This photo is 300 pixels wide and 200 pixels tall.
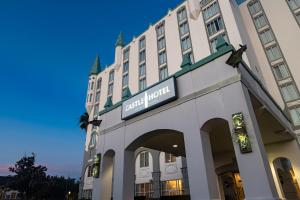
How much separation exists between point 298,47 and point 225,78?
72.2 feet

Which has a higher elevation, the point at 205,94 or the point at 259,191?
the point at 205,94

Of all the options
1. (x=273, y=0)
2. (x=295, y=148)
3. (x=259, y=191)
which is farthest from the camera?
(x=273, y=0)

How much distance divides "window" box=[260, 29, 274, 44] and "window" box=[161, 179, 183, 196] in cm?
2231

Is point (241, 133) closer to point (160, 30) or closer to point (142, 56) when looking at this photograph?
point (142, 56)

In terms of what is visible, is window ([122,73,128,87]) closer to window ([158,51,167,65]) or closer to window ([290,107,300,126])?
window ([158,51,167,65])

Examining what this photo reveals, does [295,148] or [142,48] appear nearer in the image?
[295,148]

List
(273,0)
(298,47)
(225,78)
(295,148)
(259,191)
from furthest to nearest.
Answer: (273,0) < (298,47) < (295,148) < (225,78) < (259,191)

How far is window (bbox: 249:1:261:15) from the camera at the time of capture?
1165 inches

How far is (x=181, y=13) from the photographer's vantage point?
33219 millimetres

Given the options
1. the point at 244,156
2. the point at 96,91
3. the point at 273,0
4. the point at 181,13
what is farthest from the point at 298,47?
the point at 96,91

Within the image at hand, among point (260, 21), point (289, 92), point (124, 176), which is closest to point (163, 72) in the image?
point (260, 21)

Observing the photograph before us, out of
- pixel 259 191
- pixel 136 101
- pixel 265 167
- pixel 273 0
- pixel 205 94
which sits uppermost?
pixel 273 0

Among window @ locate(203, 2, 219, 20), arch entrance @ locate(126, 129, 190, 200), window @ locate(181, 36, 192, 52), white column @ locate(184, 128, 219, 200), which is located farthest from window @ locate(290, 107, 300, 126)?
white column @ locate(184, 128, 219, 200)

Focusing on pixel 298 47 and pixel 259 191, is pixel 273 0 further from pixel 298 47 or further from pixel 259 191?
pixel 259 191
